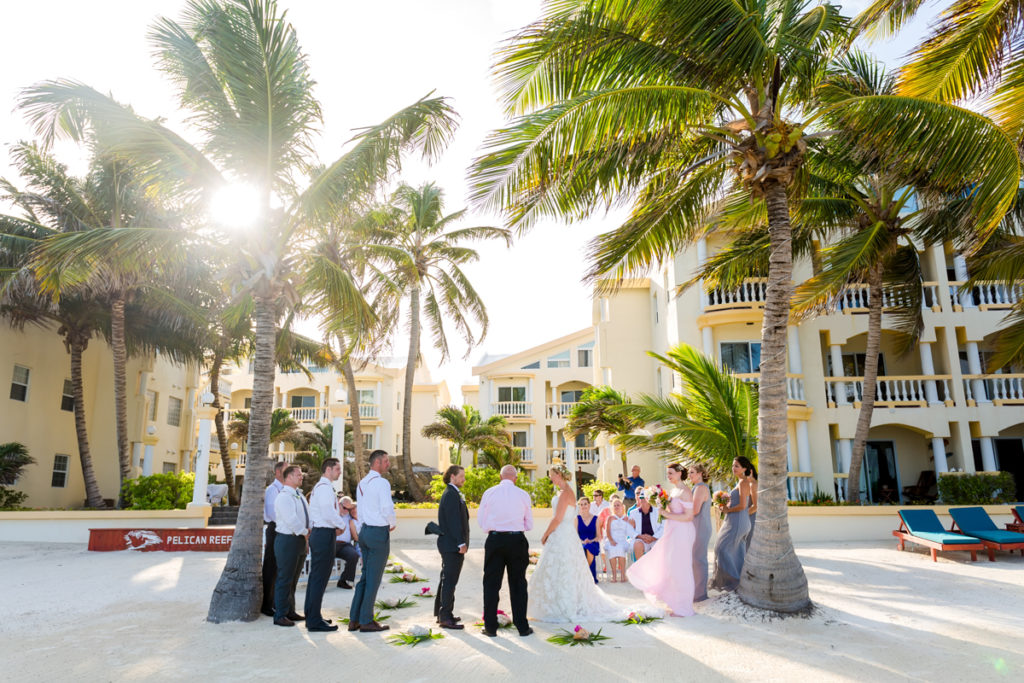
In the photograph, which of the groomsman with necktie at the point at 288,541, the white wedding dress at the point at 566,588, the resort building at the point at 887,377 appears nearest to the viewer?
the groomsman with necktie at the point at 288,541

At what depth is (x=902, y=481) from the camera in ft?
70.5

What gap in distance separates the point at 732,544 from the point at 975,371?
15.5m

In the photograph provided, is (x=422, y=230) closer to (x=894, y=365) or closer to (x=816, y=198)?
(x=816, y=198)

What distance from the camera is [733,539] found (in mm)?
9219

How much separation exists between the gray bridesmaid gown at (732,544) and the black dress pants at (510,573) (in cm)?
352

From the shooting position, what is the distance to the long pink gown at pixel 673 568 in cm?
806

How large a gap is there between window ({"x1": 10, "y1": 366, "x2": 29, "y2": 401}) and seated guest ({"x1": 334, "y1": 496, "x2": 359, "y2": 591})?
56.2ft

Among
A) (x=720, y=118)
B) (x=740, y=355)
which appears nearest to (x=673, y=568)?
(x=720, y=118)

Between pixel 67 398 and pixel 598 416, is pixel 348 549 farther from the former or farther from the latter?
pixel 67 398

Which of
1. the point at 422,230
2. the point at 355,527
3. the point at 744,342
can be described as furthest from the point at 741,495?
the point at 422,230

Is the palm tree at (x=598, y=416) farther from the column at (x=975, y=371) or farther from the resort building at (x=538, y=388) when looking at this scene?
the resort building at (x=538, y=388)

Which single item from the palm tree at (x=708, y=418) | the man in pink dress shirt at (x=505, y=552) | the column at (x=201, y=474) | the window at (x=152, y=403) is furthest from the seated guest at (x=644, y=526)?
the window at (x=152, y=403)

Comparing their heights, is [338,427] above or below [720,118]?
below

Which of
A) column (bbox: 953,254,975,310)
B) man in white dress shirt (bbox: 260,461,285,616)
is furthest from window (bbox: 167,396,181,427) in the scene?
column (bbox: 953,254,975,310)
